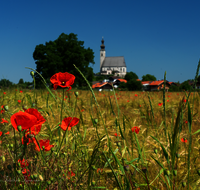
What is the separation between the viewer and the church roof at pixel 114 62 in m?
83.5

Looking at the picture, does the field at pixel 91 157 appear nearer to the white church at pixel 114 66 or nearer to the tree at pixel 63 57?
the tree at pixel 63 57

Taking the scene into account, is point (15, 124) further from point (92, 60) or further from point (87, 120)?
point (92, 60)

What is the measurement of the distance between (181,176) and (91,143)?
2.75ft

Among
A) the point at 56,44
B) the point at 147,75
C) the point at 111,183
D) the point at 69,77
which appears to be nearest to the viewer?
the point at 69,77

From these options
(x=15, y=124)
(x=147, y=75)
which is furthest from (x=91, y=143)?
(x=147, y=75)

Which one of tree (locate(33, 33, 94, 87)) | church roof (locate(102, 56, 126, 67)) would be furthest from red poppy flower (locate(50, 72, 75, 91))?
church roof (locate(102, 56, 126, 67))

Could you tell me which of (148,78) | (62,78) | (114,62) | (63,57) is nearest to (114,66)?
(114,62)

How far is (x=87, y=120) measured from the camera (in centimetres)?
232

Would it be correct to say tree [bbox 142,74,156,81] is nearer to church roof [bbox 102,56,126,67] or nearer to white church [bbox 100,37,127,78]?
white church [bbox 100,37,127,78]

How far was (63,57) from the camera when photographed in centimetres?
2197

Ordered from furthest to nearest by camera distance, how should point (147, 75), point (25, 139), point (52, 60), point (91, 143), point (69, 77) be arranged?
1. point (147, 75)
2. point (52, 60)
3. point (91, 143)
4. point (69, 77)
5. point (25, 139)

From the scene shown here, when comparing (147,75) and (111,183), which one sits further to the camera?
(147,75)

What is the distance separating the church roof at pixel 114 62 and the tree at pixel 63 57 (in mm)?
60991

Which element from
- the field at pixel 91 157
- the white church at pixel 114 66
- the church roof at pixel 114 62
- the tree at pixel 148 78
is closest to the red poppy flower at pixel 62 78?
the field at pixel 91 157
